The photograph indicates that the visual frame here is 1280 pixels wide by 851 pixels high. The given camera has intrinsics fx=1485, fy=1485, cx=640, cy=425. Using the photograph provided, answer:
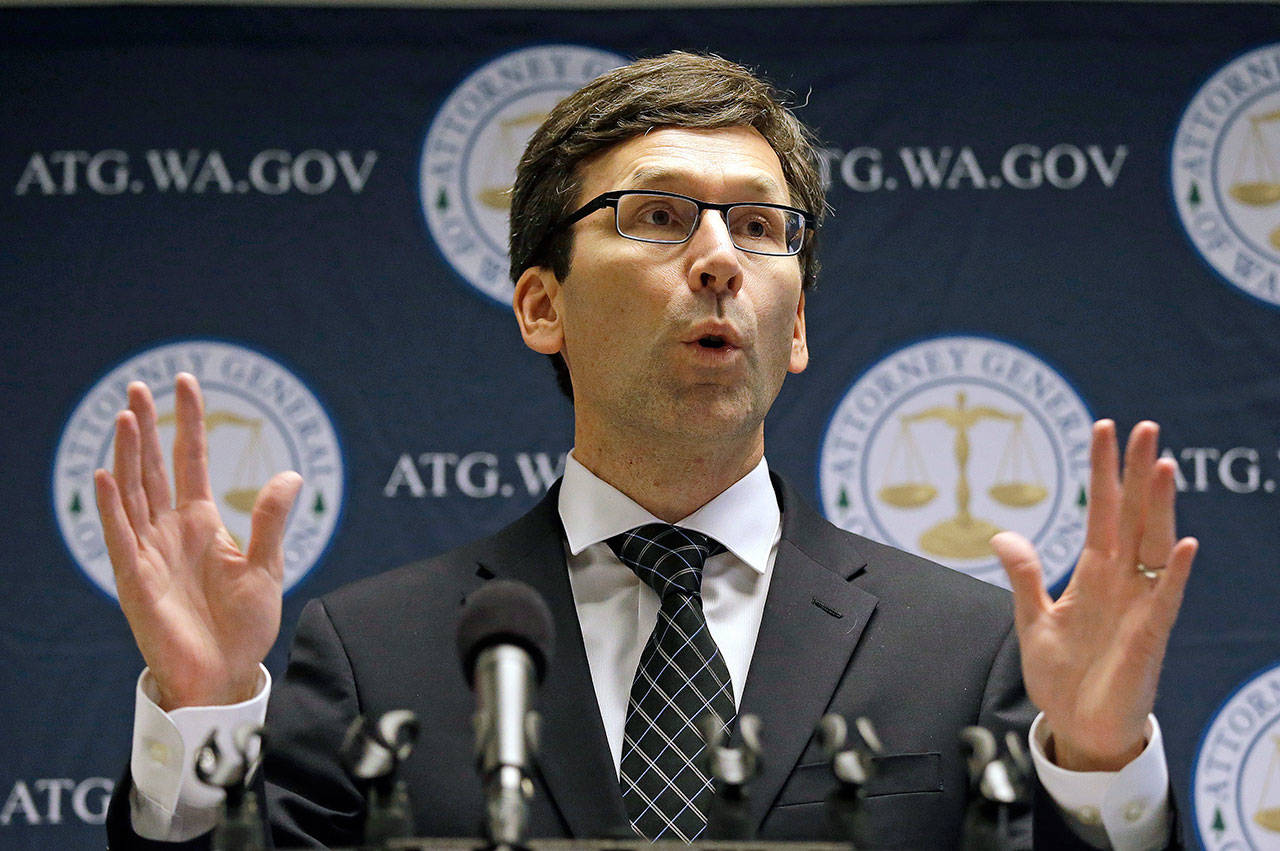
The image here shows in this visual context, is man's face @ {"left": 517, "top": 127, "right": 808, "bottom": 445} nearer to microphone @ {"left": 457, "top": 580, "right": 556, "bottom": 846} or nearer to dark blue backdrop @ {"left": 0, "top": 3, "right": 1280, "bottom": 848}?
microphone @ {"left": 457, "top": 580, "right": 556, "bottom": 846}

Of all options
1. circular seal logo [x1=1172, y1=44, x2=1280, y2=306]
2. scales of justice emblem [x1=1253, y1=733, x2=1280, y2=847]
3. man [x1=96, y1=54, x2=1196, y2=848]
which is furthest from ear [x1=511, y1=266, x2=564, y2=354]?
scales of justice emblem [x1=1253, y1=733, x2=1280, y2=847]

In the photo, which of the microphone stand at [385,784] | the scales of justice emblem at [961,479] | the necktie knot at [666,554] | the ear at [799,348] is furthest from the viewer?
the scales of justice emblem at [961,479]

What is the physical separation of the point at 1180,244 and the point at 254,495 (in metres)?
2.06

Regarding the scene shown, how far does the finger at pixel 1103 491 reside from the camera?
61.1 inches

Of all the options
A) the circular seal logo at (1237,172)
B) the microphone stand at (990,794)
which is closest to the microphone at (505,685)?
the microphone stand at (990,794)

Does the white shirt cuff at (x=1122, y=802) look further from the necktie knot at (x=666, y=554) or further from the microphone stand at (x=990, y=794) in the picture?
the necktie knot at (x=666, y=554)

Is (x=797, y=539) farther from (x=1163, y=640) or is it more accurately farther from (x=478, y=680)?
(x=478, y=680)

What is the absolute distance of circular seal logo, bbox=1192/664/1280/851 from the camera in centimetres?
299

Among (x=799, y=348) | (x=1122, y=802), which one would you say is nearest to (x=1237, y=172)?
(x=799, y=348)

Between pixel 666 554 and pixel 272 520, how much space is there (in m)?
0.62

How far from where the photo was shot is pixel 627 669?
6.55ft

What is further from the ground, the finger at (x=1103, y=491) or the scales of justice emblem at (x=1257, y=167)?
the scales of justice emblem at (x=1257, y=167)

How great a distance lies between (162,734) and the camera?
163 centimetres

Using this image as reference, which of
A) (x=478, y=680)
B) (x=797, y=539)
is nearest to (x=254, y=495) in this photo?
(x=797, y=539)
